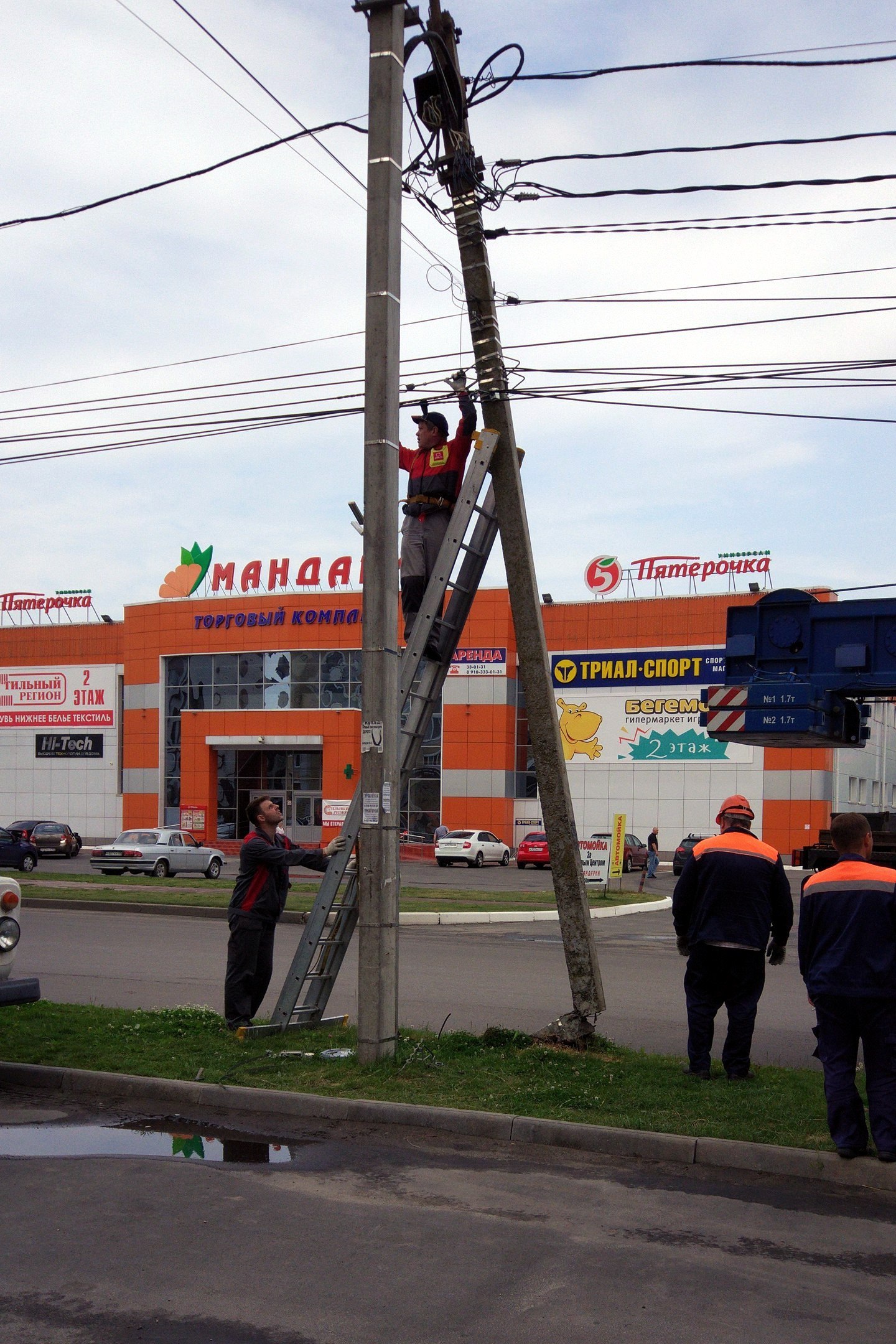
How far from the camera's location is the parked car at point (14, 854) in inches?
1478

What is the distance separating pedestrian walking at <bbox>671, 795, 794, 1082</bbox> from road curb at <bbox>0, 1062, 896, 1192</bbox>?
1402 millimetres

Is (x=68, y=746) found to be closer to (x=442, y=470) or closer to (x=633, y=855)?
(x=633, y=855)

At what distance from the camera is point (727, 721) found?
10031 millimetres

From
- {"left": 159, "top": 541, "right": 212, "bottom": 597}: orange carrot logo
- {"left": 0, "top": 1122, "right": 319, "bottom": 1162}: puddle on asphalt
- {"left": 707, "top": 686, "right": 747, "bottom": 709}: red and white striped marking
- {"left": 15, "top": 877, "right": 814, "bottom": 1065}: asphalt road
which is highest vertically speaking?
{"left": 159, "top": 541, "right": 212, "bottom": 597}: orange carrot logo

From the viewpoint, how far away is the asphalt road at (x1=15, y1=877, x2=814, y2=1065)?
11.3 m

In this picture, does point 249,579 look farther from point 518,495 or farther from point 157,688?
point 518,495

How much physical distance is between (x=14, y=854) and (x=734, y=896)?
33.5m

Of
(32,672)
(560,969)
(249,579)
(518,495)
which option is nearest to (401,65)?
(518,495)

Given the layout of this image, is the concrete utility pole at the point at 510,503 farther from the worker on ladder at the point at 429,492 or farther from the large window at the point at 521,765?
the large window at the point at 521,765

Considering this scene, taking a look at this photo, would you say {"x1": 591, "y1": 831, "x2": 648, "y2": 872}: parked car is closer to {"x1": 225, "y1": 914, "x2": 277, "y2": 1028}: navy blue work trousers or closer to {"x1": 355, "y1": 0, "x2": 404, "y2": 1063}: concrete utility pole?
{"x1": 225, "y1": 914, "x2": 277, "y2": 1028}: navy blue work trousers

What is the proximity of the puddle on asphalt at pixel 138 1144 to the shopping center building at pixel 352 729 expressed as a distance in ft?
137

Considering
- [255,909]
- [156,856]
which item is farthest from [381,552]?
[156,856]

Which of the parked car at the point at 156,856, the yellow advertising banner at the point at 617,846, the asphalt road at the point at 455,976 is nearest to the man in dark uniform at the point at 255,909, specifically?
the asphalt road at the point at 455,976

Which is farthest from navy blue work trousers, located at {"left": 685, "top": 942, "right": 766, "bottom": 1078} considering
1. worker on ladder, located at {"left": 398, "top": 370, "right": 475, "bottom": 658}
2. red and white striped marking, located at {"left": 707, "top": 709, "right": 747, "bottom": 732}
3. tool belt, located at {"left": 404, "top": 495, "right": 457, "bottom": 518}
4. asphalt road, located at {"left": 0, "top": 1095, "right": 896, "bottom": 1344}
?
tool belt, located at {"left": 404, "top": 495, "right": 457, "bottom": 518}
